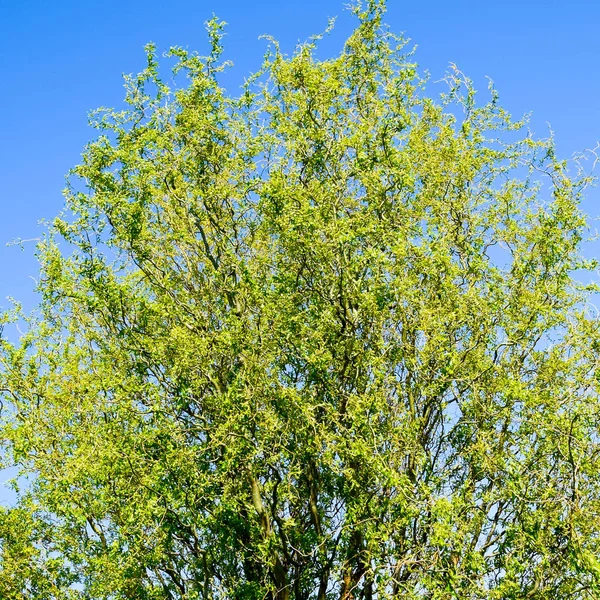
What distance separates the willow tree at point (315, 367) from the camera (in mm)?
19953

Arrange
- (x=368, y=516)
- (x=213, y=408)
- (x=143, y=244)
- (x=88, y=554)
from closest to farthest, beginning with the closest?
(x=368, y=516), (x=213, y=408), (x=143, y=244), (x=88, y=554)

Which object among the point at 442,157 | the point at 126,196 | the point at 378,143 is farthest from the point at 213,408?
the point at 442,157

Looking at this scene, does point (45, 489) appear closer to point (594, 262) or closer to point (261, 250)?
point (261, 250)

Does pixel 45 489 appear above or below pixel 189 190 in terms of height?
below

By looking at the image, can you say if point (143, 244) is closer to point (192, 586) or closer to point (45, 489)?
point (45, 489)

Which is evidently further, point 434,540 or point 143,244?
point 143,244

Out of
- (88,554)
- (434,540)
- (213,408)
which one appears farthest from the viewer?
(88,554)

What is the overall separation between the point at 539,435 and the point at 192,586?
11499 mm

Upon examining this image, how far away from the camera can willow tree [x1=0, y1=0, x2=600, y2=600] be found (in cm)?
1995

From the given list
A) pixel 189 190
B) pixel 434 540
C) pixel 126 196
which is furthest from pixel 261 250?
pixel 434 540

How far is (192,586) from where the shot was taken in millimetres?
23172

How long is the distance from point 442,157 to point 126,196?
10306 mm

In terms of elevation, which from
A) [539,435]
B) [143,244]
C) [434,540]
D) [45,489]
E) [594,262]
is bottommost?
[434,540]

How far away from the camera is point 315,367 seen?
2080cm
